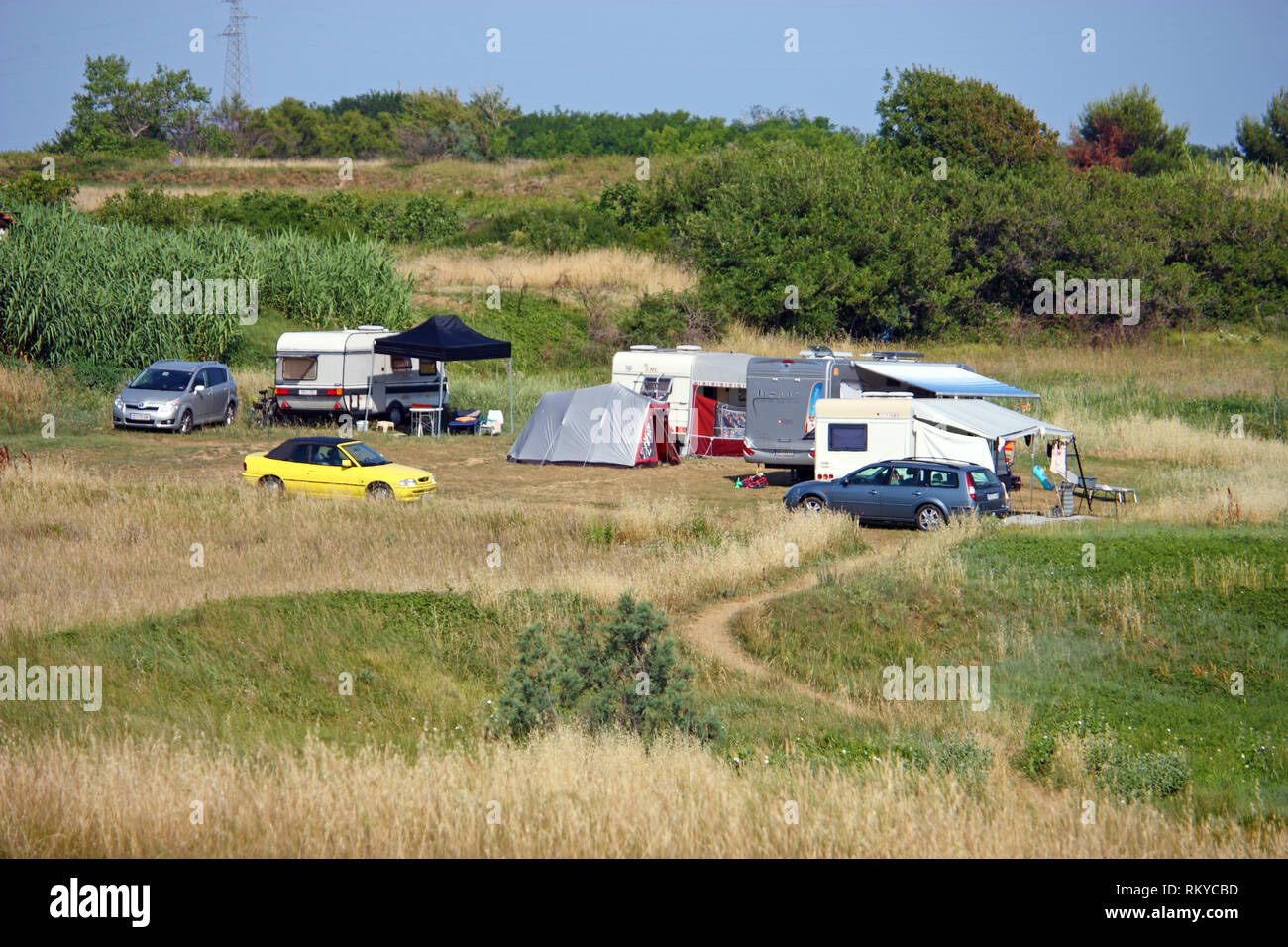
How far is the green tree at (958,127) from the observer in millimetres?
55750

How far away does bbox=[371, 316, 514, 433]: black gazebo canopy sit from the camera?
98.8ft

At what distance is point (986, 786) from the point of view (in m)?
9.01

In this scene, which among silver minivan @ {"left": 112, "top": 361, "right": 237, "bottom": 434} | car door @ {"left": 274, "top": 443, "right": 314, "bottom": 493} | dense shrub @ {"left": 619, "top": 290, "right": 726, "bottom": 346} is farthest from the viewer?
dense shrub @ {"left": 619, "top": 290, "right": 726, "bottom": 346}

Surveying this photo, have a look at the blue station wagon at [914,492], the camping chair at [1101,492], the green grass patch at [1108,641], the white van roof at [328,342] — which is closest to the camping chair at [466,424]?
the white van roof at [328,342]

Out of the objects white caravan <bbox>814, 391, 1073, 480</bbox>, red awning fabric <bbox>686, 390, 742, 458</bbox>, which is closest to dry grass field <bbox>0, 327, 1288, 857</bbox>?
white caravan <bbox>814, 391, 1073, 480</bbox>

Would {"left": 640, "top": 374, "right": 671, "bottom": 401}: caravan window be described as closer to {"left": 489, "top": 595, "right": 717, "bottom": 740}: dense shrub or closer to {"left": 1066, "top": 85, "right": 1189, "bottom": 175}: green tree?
{"left": 489, "top": 595, "right": 717, "bottom": 740}: dense shrub

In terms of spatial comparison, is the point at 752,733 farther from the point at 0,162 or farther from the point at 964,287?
the point at 0,162

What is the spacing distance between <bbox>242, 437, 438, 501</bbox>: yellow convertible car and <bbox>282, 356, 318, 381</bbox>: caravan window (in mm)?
8047

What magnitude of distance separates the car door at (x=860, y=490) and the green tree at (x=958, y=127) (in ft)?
120

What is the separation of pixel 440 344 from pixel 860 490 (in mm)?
12625

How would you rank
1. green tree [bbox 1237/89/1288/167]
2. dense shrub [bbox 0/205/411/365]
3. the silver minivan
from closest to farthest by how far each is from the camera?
the silver minivan < dense shrub [bbox 0/205/411/365] < green tree [bbox 1237/89/1288/167]

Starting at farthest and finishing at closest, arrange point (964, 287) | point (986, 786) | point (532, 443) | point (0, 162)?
point (0, 162), point (964, 287), point (532, 443), point (986, 786)
